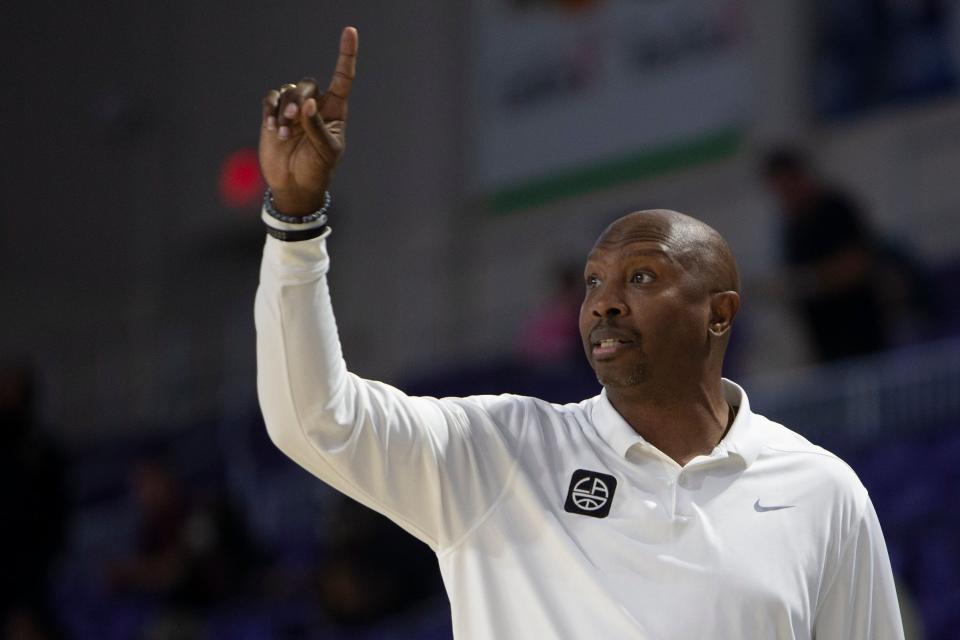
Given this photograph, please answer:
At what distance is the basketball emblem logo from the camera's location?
2.88 m

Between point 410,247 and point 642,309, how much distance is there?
1021cm

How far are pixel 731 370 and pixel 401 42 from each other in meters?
5.84

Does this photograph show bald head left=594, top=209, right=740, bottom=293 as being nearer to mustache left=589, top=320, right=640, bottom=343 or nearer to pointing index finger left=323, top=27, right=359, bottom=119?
mustache left=589, top=320, right=640, bottom=343

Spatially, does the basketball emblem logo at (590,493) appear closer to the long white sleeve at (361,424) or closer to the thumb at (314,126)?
the long white sleeve at (361,424)

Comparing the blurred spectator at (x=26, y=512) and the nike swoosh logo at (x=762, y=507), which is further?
the blurred spectator at (x=26, y=512)

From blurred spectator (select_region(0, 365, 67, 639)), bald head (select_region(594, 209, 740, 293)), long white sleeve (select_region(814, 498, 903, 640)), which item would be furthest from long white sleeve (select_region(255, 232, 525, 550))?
blurred spectator (select_region(0, 365, 67, 639))

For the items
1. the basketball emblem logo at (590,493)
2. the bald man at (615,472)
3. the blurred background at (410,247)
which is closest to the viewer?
the bald man at (615,472)

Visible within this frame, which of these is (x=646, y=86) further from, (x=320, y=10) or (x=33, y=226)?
(x=33, y=226)

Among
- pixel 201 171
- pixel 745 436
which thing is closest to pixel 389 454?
pixel 745 436

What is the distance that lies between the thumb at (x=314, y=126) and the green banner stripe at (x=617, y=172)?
28.1 feet

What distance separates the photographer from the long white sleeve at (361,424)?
2.58 metres

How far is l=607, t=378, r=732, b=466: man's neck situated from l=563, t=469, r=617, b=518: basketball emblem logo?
136mm

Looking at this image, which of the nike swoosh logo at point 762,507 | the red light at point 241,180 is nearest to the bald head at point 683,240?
the nike swoosh logo at point 762,507

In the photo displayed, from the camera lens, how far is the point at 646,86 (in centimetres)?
1135
